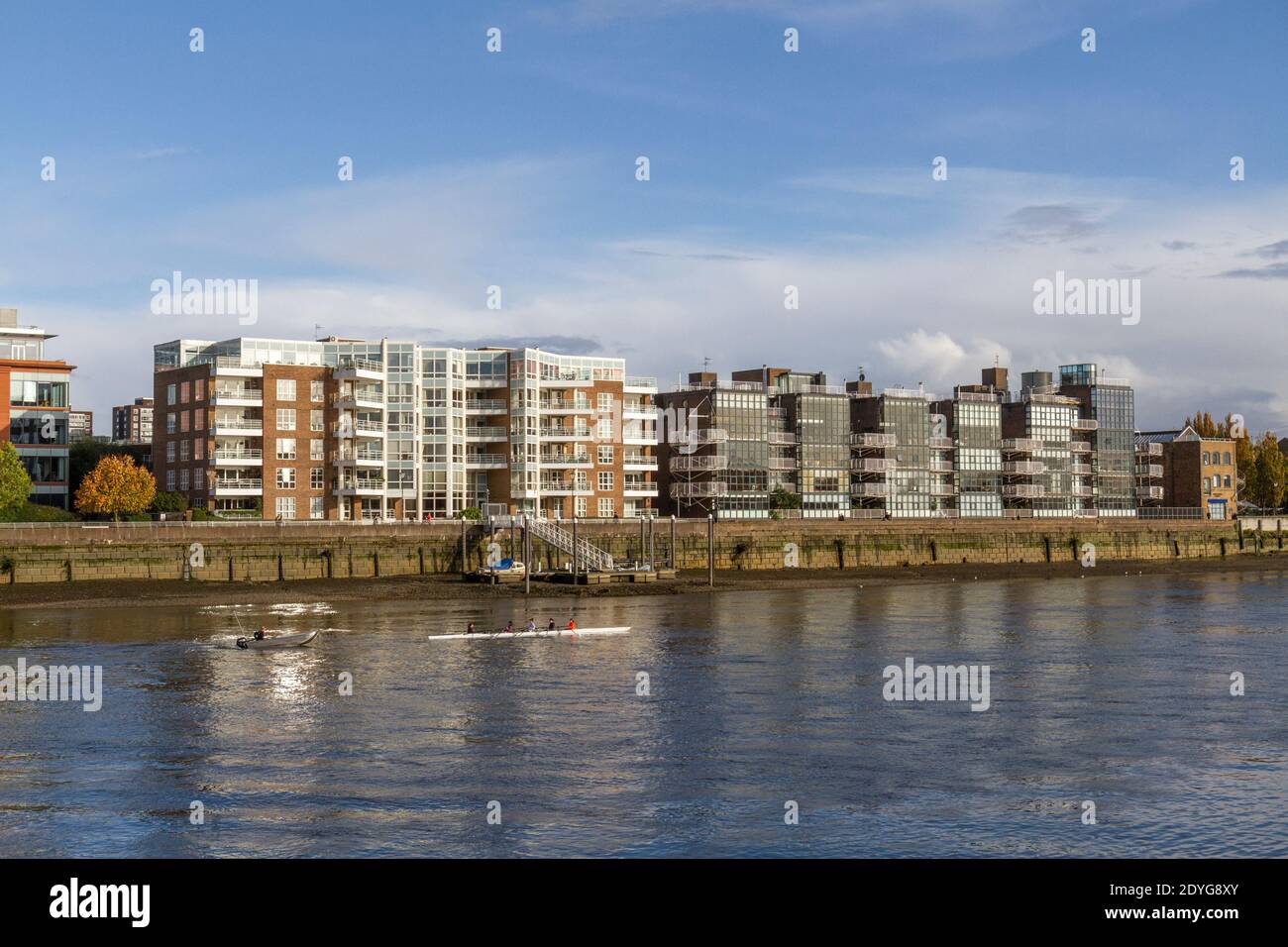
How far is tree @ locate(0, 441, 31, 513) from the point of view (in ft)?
348

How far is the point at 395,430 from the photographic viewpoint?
130000mm

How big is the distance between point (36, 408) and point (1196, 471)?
5591 inches

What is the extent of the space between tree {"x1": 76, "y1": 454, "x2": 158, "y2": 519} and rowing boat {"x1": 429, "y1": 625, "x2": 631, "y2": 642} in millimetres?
51338

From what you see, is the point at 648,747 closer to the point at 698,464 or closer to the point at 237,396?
the point at 237,396

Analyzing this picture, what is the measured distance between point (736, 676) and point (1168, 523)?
120988mm

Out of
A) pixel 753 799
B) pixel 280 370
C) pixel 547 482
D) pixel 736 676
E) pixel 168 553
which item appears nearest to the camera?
pixel 753 799

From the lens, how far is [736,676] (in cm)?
5800

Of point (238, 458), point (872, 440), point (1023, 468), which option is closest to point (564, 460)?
point (238, 458)

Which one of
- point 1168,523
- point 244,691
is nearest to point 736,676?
point 244,691

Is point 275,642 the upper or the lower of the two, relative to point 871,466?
lower

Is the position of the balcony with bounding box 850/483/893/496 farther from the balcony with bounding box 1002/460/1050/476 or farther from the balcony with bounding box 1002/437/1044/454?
the balcony with bounding box 1002/437/1044/454

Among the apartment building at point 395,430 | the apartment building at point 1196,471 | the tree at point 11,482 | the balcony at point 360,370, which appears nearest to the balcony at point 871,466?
the apartment building at point 395,430

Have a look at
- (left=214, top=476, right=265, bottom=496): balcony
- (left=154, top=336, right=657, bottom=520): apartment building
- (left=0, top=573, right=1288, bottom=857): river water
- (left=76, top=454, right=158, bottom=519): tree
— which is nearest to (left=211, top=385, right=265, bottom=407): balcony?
(left=154, top=336, right=657, bottom=520): apartment building

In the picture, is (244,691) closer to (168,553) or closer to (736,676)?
(736,676)
